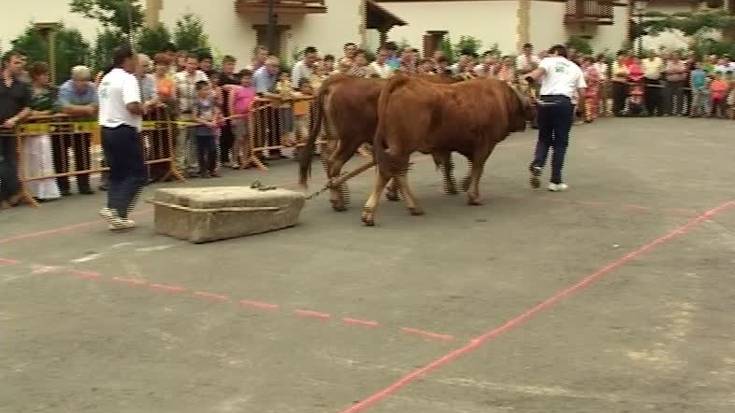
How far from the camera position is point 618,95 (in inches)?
991

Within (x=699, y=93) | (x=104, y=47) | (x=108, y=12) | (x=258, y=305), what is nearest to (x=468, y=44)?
(x=699, y=93)

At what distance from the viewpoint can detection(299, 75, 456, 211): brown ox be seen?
10.3m

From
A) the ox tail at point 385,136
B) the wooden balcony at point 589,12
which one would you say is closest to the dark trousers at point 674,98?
the wooden balcony at point 589,12

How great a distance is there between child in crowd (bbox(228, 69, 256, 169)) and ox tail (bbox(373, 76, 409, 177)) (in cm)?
474

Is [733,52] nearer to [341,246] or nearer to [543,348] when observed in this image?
[341,246]

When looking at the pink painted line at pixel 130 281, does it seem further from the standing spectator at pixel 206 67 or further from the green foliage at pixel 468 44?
the green foliage at pixel 468 44

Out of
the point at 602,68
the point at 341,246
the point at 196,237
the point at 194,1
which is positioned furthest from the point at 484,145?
the point at 194,1

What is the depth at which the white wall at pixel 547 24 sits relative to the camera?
37.3 meters

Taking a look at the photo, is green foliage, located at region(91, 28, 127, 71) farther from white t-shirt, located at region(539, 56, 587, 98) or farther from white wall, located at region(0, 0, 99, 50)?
white t-shirt, located at region(539, 56, 587, 98)

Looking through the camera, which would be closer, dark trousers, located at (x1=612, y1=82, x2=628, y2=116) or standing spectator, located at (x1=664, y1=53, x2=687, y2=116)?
standing spectator, located at (x1=664, y1=53, x2=687, y2=116)

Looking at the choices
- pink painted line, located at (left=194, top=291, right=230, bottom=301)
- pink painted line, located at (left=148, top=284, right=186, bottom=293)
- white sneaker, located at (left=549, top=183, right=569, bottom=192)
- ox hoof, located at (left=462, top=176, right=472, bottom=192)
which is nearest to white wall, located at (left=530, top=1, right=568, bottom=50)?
white sneaker, located at (left=549, top=183, right=569, bottom=192)

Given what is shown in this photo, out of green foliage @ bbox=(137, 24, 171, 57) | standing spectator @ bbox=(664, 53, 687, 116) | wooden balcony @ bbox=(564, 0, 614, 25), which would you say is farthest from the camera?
wooden balcony @ bbox=(564, 0, 614, 25)

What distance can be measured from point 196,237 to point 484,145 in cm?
356

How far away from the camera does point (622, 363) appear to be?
5633 millimetres
